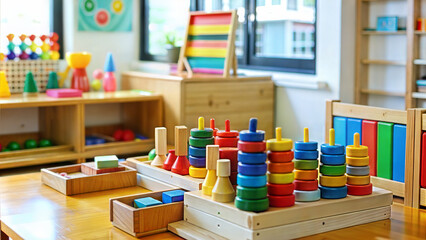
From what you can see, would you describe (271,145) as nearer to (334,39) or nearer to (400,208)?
(400,208)

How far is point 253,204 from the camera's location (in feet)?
4.66

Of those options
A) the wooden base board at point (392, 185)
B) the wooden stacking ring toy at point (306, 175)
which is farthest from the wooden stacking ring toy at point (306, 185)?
the wooden base board at point (392, 185)

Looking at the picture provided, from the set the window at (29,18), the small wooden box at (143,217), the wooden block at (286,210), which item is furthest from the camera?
the window at (29,18)

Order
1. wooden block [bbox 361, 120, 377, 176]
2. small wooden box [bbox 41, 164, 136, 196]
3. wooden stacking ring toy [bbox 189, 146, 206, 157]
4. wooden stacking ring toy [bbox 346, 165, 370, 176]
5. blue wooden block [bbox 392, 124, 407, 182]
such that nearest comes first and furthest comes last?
wooden stacking ring toy [bbox 346, 165, 370, 176], wooden stacking ring toy [bbox 189, 146, 206, 157], small wooden box [bbox 41, 164, 136, 196], blue wooden block [bbox 392, 124, 407, 182], wooden block [bbox 361, 120, 377, 176]

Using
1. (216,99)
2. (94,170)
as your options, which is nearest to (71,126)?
(216,99)

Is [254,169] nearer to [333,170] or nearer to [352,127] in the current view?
[333,170]

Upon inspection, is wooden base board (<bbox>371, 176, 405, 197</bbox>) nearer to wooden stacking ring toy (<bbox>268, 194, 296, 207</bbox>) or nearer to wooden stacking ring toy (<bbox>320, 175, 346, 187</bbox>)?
wooden stacking ring toy (<bbox>320, 175, 346, 187</bbox>)

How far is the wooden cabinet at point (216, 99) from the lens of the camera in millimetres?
3811

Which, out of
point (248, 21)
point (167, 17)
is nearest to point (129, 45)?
point (167, 17)

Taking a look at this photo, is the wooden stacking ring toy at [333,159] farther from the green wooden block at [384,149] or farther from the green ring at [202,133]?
the green wooden block at [384,149]

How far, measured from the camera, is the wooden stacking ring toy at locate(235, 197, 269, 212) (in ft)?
4.66

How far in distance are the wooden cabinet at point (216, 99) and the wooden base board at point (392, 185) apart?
5.15 feet

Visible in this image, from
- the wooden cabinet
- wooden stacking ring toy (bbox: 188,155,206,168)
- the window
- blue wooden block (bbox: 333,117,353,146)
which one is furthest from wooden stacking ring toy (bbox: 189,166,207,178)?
the window

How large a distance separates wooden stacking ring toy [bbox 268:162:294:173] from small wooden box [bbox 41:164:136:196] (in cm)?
71
